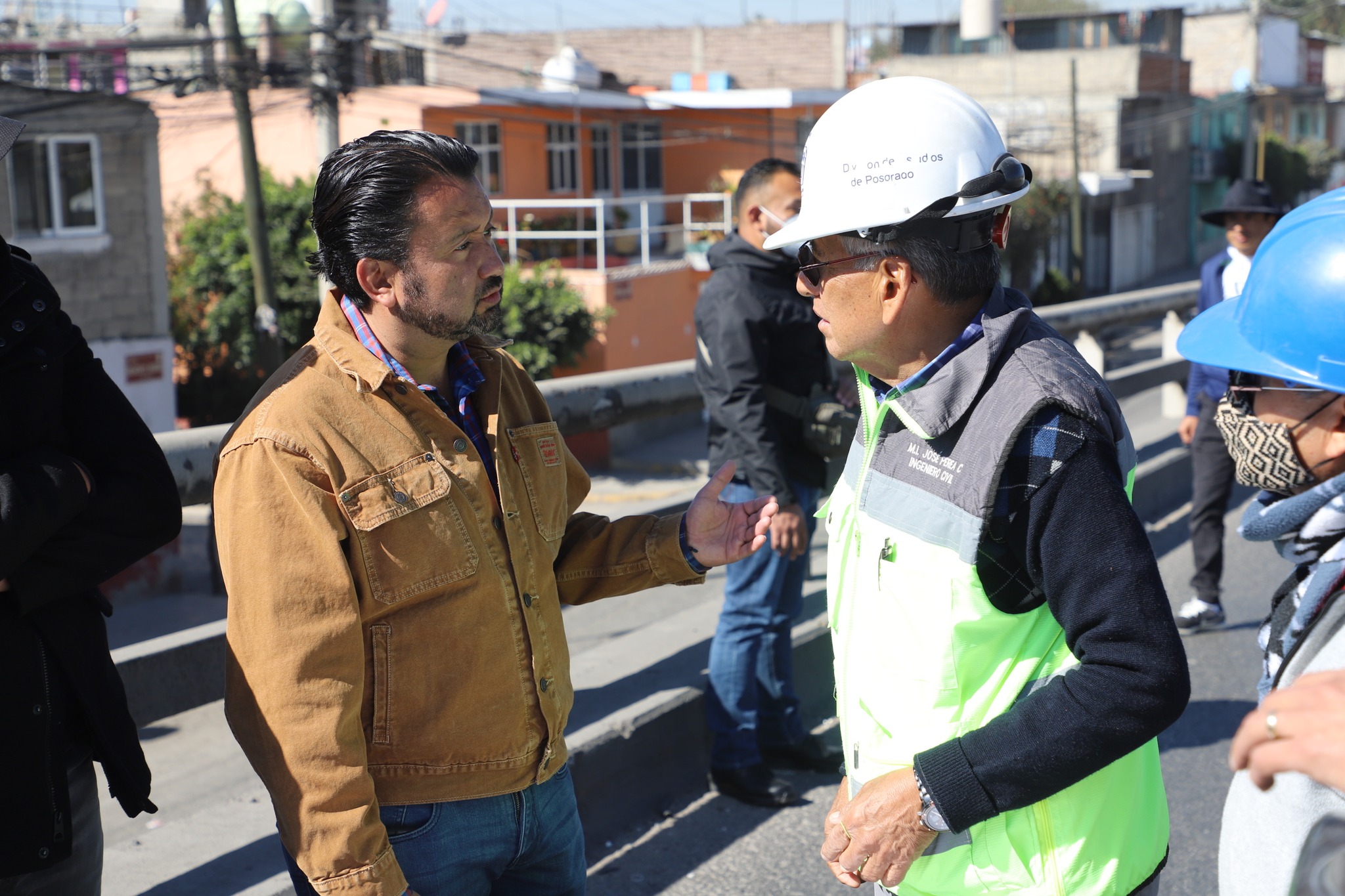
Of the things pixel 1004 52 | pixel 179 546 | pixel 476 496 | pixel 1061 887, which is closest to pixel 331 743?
pixel 476 496

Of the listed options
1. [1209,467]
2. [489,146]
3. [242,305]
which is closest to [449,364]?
[1209,467]

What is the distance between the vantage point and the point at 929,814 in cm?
191

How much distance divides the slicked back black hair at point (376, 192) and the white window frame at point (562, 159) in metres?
28.9

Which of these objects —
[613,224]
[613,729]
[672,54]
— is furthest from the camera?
[672,54]

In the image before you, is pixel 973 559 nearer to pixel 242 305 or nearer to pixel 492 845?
pixel 492 845

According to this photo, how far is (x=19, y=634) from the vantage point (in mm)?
2102

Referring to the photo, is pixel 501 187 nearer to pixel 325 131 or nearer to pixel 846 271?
pixel 325 131

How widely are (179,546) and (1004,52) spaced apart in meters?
44.3

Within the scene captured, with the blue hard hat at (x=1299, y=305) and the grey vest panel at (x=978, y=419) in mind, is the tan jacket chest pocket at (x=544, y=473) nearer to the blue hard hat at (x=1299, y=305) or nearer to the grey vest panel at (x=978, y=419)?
the grey vest panel at (x=978, y=419)

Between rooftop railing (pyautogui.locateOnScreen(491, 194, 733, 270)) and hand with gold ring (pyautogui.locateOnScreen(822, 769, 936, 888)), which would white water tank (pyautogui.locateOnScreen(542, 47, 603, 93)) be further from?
hand with gold ring (pyautogui.locateOnScreen(822, 769, 936, 888))

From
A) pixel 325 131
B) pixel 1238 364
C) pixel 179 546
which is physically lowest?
pixel 179 546

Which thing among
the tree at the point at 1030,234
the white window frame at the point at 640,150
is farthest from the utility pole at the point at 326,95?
the tree at the point at 1030,234

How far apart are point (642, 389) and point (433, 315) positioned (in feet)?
8.13

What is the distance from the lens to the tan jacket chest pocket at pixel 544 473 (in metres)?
2.42
